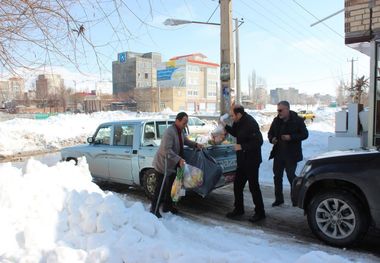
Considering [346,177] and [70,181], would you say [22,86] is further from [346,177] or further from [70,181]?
[346,177]

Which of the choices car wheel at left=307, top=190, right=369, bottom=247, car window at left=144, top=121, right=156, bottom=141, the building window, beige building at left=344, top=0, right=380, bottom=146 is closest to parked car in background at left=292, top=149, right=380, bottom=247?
car wheel at left=307, top=190, right=369, bottom=247

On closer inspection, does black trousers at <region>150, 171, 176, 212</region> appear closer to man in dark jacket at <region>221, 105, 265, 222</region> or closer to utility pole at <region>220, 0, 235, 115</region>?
man in dark jacket at <region>221, 105, 265, 222</region>

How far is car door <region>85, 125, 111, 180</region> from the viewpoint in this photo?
342 inches

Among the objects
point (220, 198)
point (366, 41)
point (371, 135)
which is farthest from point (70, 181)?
point (366, 41)

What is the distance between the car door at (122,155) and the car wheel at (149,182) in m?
0.33

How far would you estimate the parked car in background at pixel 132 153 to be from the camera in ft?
24.3

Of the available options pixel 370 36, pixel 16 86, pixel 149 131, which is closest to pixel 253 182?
pixel 149 131

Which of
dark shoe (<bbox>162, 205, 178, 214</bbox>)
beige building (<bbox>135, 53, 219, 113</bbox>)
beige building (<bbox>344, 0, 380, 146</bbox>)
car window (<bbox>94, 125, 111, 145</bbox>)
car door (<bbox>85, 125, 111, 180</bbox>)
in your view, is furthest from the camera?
beige building (<bbox>135, 53, 219, 113</bbox>)

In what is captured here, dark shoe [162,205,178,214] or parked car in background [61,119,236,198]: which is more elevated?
parked car in background [61,119,236,198]

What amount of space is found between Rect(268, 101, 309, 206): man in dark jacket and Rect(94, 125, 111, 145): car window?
12.6 ft

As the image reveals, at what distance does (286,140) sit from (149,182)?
2.82 metres

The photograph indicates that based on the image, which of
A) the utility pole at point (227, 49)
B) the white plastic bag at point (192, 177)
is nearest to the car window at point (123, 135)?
the white plastic bag at point (192, 177)

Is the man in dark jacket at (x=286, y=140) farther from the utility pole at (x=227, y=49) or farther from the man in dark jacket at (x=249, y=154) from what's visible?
the utility pole at (x=227, y=49)

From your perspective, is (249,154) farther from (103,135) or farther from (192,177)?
(103,135)
